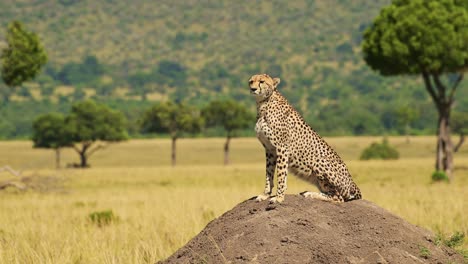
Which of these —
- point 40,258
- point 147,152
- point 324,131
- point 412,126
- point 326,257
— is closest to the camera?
point 326,257

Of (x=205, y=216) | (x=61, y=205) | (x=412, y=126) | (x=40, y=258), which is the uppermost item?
(x=40, y=258)

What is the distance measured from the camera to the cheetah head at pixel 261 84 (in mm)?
8797

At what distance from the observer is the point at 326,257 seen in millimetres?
8422

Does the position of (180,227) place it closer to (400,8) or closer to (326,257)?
(326,257)

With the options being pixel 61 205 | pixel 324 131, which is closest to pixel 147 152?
pixel 324 131

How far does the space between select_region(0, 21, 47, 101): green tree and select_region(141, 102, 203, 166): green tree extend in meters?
50.6

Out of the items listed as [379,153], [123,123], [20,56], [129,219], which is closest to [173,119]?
[123,123]

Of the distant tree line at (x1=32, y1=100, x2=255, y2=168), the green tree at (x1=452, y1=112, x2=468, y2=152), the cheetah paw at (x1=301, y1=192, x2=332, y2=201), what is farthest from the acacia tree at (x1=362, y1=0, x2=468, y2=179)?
the green tree at (x1=452, y1=112, x2=468, y2=152)

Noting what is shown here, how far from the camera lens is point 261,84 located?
348 inches

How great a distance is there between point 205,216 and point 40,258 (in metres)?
6.30

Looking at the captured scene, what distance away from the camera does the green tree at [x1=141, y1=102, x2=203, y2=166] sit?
83875mm

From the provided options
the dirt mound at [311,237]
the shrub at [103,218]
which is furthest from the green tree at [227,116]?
the dirt mound at [311,237]

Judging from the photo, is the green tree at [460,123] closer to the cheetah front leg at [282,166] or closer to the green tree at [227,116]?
the green tree at [227,116]

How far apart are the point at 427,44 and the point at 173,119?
171 feet
